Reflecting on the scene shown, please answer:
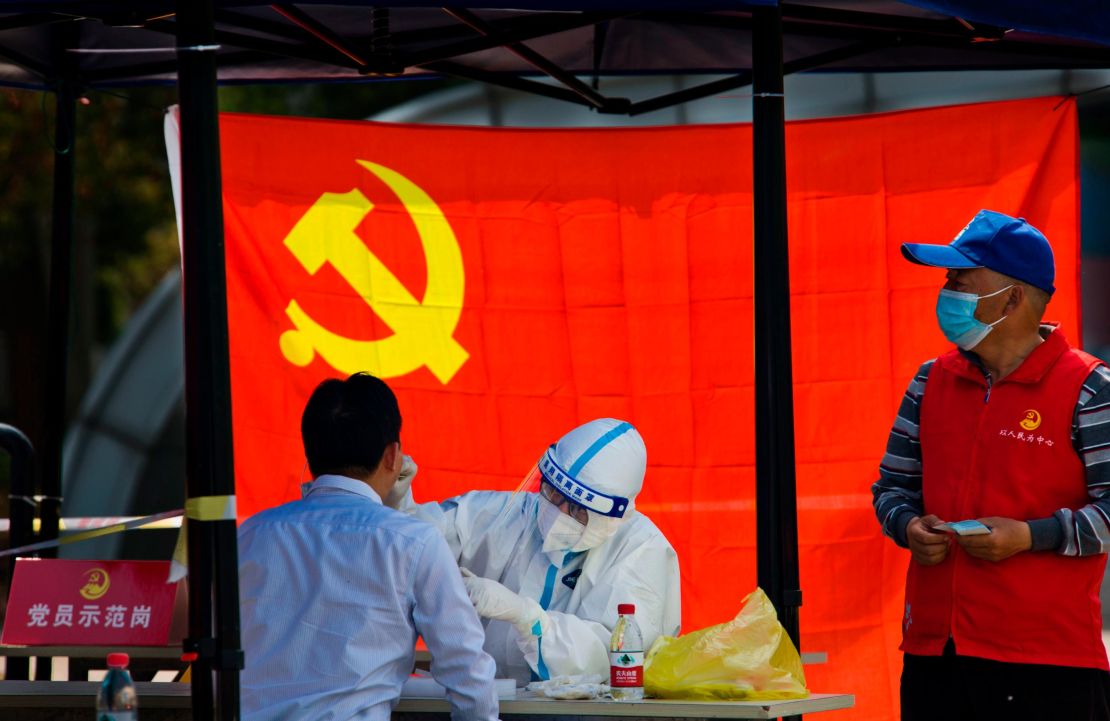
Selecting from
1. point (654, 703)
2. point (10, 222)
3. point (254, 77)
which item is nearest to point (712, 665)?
point (654, 703)

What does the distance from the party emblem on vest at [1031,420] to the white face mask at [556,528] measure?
107cm

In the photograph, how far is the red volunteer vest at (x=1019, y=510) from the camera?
3346 mm

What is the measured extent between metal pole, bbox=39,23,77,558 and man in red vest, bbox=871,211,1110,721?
9.28ft

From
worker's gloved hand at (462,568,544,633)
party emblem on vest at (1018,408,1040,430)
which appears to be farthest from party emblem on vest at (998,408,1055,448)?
worker's gloved hand at (462,568,544,633)

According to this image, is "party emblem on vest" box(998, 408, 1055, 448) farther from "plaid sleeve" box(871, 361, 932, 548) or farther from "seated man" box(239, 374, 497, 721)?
"seated man" box(239, 374, 497, 721)

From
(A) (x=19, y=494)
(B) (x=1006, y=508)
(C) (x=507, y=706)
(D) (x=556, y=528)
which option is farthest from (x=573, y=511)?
(A) (x=19, y=494)

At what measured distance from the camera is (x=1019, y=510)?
11.1ft

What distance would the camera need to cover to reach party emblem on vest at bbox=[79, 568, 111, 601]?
3.38 meters

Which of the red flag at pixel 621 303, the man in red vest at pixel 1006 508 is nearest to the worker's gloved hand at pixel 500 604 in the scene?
the man in red vest at pixel 1006 508

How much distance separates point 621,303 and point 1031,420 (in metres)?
1.95

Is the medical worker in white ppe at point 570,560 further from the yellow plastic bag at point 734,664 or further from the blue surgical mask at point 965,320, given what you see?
the blue surgical mask at point 965,320

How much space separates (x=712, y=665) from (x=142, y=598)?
1340 millimetres

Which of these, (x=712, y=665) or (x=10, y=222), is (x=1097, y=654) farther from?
(x=10, y=222)

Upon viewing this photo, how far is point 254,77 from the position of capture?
5.07 m
